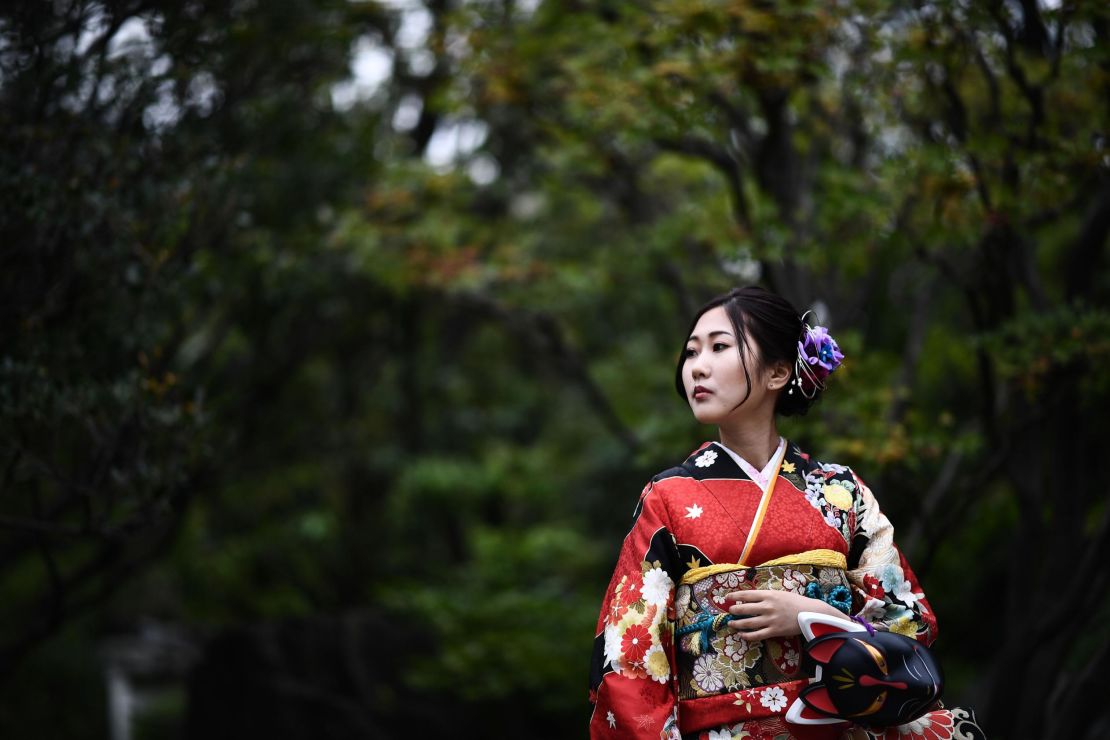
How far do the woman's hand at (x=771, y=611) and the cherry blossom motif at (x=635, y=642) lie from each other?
0.21 m

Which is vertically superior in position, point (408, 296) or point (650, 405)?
point (408, 296)

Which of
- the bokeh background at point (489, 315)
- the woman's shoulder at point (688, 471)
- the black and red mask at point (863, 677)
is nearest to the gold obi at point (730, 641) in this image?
the black and red mask at point (863, 677)

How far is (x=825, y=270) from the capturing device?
613 cm

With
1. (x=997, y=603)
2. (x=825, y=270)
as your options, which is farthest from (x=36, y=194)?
(x=997, y=603)

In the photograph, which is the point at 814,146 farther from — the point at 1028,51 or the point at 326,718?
the point at 326,718

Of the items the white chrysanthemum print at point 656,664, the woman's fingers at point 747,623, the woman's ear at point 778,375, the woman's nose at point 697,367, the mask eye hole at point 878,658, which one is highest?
the woman's nose at point 697,367

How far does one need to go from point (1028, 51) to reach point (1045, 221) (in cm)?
84

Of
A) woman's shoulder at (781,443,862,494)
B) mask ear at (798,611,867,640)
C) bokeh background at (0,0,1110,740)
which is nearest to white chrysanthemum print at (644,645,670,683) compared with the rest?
mask ear at (798,611,867,640)

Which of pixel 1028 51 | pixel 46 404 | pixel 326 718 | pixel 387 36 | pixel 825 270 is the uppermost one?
pixel 387 36

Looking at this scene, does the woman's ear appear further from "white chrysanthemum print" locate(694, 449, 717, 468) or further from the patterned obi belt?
the patterned obi belt

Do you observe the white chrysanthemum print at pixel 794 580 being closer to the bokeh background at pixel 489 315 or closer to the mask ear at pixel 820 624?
the mask ear at pixel 820 624

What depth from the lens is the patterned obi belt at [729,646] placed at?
2402 millimetres

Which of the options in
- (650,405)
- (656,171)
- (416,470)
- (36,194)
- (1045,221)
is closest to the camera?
(36,194)

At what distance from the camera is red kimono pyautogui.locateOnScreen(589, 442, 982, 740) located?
237cm
